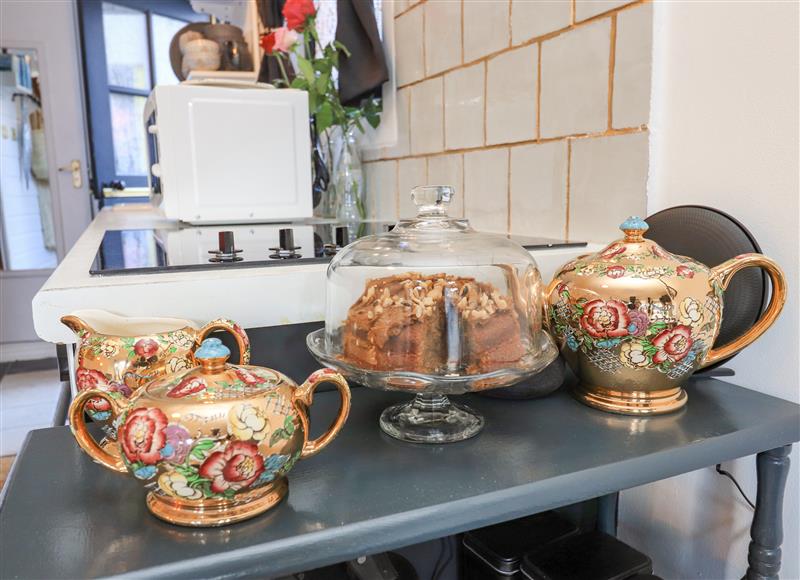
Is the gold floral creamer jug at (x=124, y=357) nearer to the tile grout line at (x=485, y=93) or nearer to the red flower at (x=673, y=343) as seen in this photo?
the red flower at (x=673, y=343)

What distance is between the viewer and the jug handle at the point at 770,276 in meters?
0.65

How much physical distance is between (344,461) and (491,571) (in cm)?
51

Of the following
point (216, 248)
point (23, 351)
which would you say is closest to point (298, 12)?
point (216, 248)

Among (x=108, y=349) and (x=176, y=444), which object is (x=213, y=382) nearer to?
(x=176, y=444)

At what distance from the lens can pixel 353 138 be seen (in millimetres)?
1794

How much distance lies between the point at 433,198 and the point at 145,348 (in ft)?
1.07

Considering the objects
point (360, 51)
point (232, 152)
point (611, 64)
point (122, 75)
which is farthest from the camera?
point (122, 75)

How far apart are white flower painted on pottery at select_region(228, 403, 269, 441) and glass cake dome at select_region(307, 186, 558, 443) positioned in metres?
0.14

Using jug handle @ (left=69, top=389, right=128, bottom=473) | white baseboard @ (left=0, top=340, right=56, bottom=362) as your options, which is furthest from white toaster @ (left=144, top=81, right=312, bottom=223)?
white baseboard @ (left=0, top=340, right=56, bottom=362)

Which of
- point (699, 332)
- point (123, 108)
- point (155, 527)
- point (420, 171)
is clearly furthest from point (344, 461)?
point (123, 108)

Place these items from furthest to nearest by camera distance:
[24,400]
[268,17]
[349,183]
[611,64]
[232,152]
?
[24,400], [268,17], [349,183], [232,152], [611,64]

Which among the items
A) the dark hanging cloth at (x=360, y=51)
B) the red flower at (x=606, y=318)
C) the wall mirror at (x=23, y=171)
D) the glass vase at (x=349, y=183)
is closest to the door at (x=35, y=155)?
the wall mirror at (x=23, y=171)

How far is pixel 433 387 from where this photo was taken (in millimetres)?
557

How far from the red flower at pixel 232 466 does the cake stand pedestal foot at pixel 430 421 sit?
19cm
